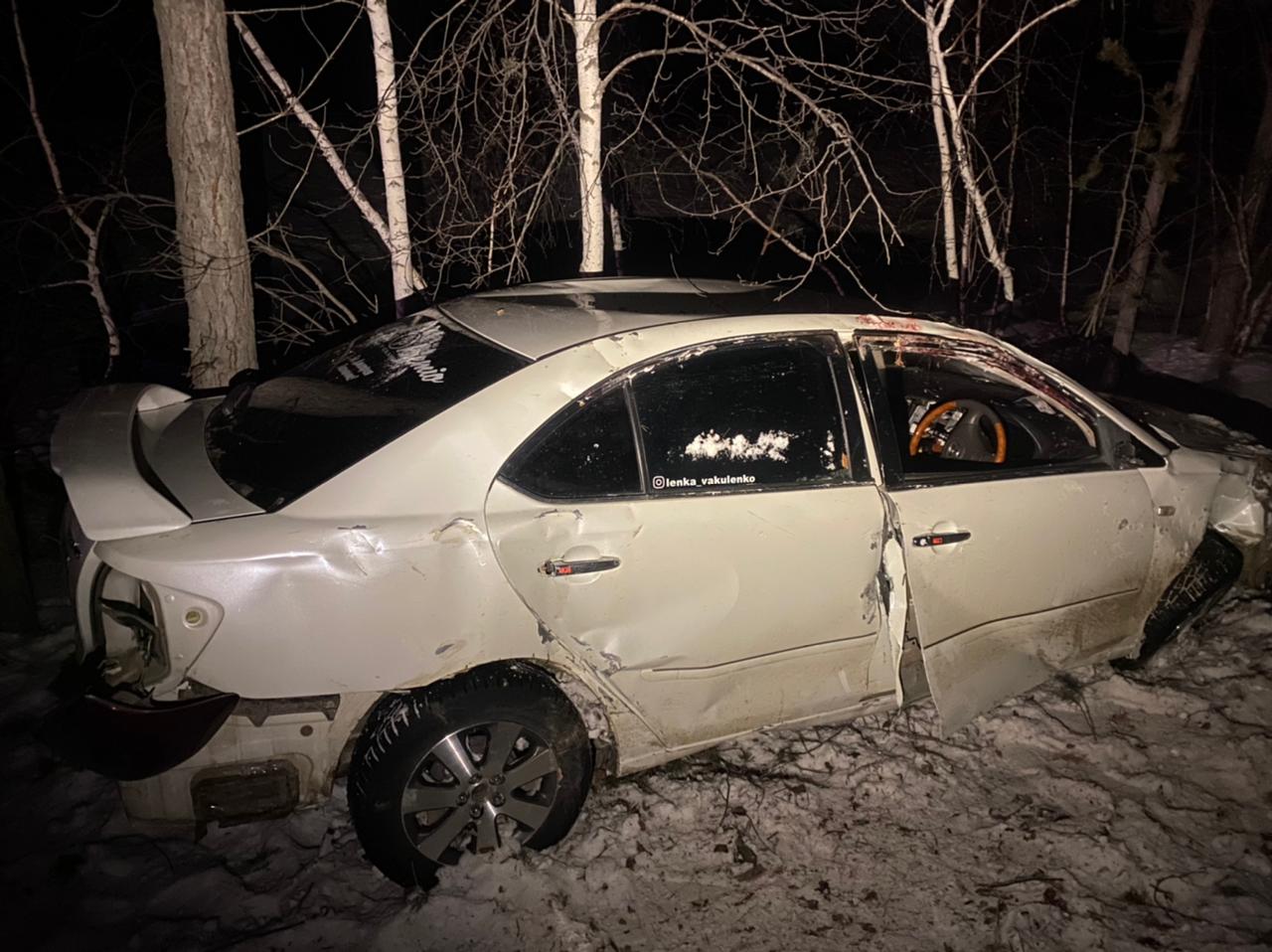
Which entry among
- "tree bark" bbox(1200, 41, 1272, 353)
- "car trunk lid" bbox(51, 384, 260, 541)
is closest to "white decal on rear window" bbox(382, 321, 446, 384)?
"car trunk lid" bbox(51, 384, 260, 541)

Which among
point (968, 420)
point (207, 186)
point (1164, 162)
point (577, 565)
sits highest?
point (1164, 162)

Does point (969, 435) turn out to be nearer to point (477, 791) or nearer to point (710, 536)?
point (710, 536)

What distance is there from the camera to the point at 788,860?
3297 millimetres

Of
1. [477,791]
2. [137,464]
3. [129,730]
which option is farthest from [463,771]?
[137,464]

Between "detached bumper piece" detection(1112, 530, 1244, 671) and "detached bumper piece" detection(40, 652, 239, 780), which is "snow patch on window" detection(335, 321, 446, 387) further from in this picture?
"detached bumper piece" detection(1112, 530, 1244, 671)

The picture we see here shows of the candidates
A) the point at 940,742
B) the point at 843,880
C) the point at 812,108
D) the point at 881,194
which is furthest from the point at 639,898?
the point at 881,194

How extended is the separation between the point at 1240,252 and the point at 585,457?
8174mm

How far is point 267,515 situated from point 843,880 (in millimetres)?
2176

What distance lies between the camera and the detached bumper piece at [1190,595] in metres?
4.20

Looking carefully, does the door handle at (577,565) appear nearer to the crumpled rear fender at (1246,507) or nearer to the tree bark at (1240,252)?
the crumpled rear fender at (1246,507)

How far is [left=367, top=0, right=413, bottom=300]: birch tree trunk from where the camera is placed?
5.02 meters

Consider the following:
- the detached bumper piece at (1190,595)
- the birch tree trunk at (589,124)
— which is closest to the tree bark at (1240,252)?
the detached bumper piece at (1190,595)

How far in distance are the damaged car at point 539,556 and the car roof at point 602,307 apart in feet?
0.08

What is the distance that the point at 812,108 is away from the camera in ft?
17.2
